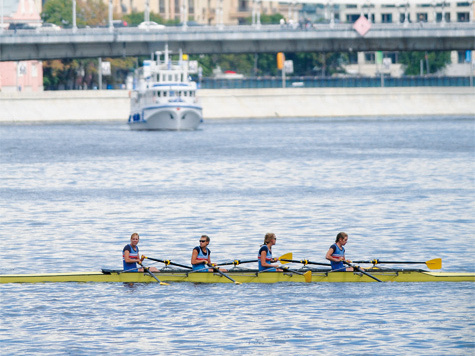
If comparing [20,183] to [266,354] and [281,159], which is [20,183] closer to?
[281,159]

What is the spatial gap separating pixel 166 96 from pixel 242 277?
331 feet

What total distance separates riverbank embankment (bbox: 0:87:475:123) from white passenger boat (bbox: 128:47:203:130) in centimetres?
1990

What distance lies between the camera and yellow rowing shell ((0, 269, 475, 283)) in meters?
34.1

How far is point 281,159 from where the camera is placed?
9269 centimetres

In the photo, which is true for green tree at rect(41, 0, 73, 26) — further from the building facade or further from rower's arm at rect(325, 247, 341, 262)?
rower's arm at rect(325, 247, 341, 262)

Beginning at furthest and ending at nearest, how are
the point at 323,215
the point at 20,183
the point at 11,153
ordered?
the point at 11,153, the point at 20,183, the point at 323,215

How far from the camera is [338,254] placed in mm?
33750

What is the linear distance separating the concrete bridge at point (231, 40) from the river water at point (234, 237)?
13.0 metres

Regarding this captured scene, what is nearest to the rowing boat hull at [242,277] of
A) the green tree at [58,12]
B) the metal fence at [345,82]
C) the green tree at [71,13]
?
the metal fence at [345,82]

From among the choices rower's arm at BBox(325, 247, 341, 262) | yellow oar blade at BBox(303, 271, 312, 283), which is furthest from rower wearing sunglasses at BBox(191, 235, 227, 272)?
rower's arm at BBox(325, 247, 341, 262)

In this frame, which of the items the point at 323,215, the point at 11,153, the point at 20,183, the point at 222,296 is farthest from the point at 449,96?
the point at 222,296

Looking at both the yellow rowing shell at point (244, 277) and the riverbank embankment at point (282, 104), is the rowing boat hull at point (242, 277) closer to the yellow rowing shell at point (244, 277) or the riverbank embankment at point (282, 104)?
the yellow rowing shell at point (244, 277)

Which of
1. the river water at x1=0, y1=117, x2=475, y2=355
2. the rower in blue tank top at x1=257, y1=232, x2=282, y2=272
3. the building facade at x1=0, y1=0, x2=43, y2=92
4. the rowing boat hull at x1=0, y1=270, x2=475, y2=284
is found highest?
the building facade at x1=0, y1=0, x2=43, y2=92

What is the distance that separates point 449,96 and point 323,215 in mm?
115693
